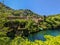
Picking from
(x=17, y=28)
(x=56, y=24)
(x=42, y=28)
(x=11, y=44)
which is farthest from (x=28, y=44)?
(x=56, y=24)

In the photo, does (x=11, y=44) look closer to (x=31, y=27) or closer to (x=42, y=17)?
(x=31, y=27)

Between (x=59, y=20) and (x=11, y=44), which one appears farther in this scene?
(x=59, y=20)

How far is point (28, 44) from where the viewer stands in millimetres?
9172

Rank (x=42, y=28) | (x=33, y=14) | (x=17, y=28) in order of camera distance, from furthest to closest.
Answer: (x=33, y=14)
(x=42, y=28)
(x=17, y=28)

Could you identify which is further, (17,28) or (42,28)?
(42,28)

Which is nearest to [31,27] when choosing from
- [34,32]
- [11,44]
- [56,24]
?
[34,32]

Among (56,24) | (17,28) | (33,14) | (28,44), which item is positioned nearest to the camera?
(28,44)

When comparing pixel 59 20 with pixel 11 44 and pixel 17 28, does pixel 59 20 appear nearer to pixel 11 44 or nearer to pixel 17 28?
pixel 17 28

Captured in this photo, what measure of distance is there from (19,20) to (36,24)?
2730 millimetres

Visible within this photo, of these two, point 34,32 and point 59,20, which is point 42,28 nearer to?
point 34,32

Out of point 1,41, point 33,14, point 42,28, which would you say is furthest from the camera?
point 33,14

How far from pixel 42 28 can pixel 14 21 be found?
13.4ft

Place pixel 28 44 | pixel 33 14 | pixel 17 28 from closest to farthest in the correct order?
pixel 28 44, pixel 17 28, pixel 33 14

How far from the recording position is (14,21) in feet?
86.0
